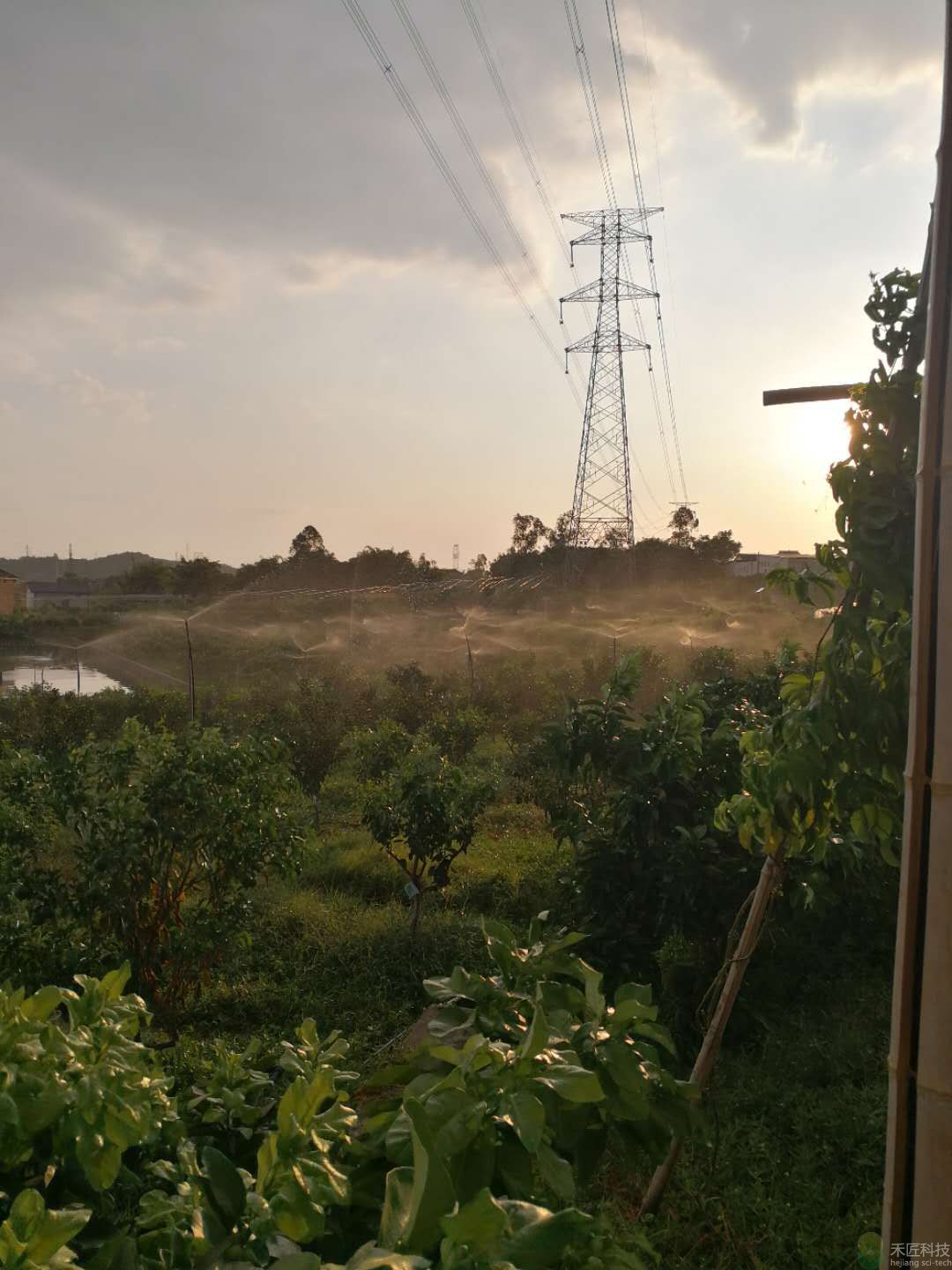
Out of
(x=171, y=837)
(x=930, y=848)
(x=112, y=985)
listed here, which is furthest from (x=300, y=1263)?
(x=171, y=837)

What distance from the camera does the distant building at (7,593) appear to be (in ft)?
129

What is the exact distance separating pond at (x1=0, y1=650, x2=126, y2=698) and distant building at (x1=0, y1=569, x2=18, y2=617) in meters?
19.0

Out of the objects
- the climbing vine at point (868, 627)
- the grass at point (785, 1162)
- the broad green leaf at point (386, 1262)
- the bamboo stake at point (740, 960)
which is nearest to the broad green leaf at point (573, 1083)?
the broad green leaf at point (386, 1262)

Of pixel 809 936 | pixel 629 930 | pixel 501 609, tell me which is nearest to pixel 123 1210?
pixel 629 930

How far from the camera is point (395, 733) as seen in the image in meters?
7.84

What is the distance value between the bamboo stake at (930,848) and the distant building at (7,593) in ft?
139

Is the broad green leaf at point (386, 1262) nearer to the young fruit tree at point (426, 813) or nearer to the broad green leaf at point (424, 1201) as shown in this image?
the broad green leaf at point (424, 1201)

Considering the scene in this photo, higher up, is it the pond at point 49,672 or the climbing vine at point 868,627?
the climbing vine at point 868,627

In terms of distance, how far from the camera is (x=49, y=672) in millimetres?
18844

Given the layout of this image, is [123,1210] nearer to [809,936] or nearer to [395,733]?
[809,936]

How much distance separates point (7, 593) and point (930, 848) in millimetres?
44074

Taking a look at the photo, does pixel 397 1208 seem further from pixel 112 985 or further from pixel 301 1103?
pixel 112 985

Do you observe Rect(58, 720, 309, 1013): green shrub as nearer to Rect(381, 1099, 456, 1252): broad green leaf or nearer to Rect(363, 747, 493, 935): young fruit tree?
Rect(363, 747, 493, 935): young fruit tree

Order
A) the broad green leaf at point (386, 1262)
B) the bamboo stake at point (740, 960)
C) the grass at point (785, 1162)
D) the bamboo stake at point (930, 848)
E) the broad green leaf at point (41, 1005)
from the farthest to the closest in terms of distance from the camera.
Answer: the grass at point (785, 1162)
the bamboo stake at point (740, 960)
the bamboo stake at point (930, 848)
the broad green leaf at point (41, 1005)
the broad green leaf at point (386, 1262)
